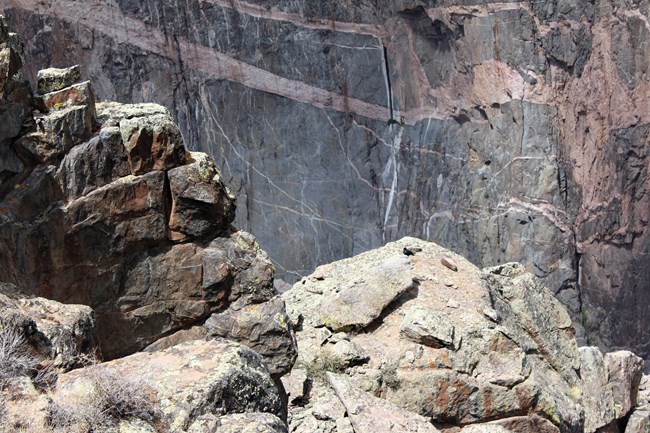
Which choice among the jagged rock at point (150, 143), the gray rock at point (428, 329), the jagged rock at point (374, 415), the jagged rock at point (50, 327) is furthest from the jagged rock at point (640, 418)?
the jagged rock at point (50, 327)

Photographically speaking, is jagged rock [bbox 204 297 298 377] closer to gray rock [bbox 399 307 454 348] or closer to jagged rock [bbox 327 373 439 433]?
jagged rock [bbox 327 373 439 433]

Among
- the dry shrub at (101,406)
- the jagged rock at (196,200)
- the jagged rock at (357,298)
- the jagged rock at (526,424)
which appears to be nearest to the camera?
the dry shrub at (101,406)

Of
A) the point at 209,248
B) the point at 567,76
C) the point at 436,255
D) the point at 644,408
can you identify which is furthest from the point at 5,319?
the point at 567,76

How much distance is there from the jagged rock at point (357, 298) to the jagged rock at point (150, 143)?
2186 mm

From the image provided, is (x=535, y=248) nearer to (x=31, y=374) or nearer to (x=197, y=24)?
(x=197, y=24)

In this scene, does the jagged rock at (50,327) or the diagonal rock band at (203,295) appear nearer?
the jagged rock at (50,327)

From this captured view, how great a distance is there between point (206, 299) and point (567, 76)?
49.2 feet

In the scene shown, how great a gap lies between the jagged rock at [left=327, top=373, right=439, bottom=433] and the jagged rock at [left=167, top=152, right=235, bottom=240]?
1.78 meters

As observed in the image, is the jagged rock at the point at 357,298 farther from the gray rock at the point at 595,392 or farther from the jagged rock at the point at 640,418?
the jagged rock at the point at 640,418

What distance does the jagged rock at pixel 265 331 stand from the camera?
7.01 meters

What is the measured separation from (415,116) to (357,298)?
15.4 m

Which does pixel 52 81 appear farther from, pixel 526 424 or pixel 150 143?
pixel 526 424

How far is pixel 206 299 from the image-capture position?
24.0 feet

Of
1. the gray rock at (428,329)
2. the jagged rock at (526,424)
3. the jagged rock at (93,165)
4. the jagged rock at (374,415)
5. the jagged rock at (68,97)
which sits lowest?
the jagged rock at (526,424)
